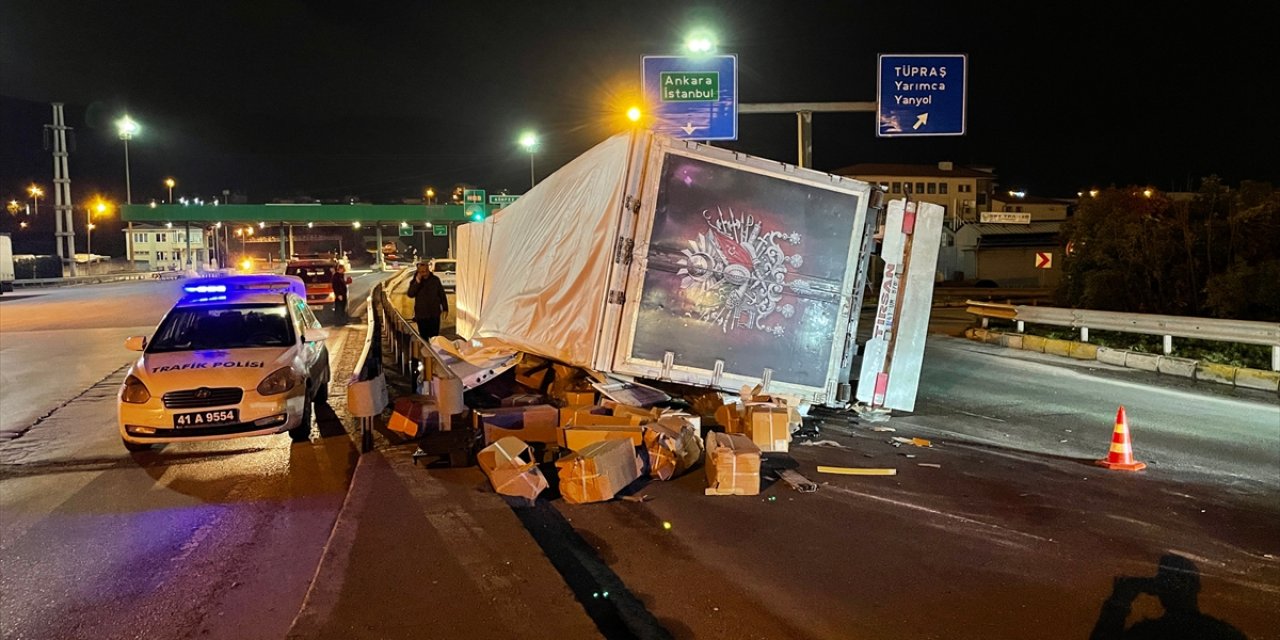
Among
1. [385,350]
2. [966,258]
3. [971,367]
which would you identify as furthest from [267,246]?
[971,367]

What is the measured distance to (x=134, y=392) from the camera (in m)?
7.64

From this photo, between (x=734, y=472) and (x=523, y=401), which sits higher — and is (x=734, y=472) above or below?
below

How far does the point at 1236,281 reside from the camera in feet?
50.2

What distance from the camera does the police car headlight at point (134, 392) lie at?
298 inches

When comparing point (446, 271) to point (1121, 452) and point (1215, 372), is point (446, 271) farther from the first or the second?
point (1121, 452)

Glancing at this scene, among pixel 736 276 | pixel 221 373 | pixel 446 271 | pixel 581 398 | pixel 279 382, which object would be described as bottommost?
pixel 581 398

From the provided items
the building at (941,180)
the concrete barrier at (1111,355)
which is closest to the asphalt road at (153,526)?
the concrete barrier at (1111,355)

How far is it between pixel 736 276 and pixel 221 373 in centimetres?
493

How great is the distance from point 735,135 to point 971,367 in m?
5.91

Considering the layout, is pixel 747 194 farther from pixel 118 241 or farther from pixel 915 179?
pixel 118 241

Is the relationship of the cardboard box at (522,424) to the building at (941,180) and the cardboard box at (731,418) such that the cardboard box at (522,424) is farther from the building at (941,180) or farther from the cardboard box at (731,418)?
the building at (941,180)

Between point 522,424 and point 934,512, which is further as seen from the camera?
point 522,424

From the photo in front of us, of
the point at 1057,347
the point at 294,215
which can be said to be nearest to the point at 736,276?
the point at 1057,347

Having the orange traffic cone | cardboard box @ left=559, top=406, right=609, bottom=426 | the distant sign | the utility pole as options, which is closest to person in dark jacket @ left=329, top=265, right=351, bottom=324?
cardboard box @ left=559, top=406, right=609, bottom=426
